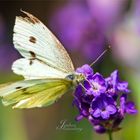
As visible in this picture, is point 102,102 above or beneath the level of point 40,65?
beneath

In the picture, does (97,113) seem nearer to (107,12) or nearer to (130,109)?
(130,109)

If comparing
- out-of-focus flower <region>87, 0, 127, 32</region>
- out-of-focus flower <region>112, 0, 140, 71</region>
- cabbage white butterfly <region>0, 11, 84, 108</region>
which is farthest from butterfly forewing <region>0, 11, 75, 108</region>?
out-of-focus flower <region>87, 0, 127, 32</region>

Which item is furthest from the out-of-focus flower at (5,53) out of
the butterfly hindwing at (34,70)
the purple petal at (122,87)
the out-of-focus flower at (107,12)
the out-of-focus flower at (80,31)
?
the purple petal at (122,87)

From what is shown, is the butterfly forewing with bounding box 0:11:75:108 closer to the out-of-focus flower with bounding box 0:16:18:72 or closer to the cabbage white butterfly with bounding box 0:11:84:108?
the cabbage white butterfly with bounding box 0:11:84:108

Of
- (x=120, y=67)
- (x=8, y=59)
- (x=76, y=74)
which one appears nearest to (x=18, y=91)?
(x=76, y=74)

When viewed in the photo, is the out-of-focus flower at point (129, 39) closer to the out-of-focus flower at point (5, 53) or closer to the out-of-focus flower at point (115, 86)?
the out-of-focus flower at point (5, 53)

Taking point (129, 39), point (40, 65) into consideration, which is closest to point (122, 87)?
point (40, 65)
